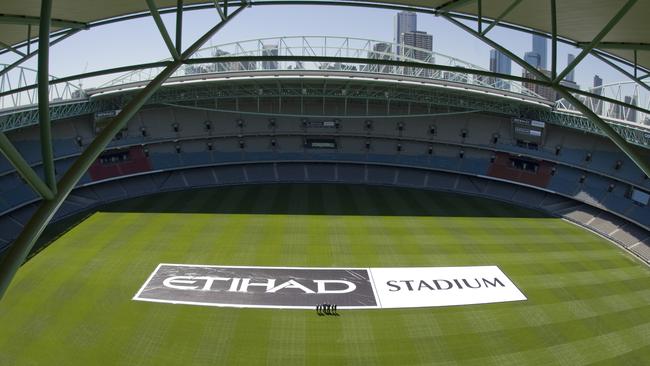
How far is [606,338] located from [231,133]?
110 feet

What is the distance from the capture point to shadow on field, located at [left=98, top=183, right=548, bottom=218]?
30.0 metres

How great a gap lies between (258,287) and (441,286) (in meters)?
9.05

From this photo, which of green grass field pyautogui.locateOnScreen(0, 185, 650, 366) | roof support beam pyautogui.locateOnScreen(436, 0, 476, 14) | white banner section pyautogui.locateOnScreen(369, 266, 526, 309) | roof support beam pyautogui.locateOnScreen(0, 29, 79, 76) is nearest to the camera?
roof support beam pyautogui.locateOnScreen(436, 0, 476, 14)

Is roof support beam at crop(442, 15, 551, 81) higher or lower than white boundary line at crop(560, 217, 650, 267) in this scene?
higher

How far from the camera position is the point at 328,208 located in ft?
99.9

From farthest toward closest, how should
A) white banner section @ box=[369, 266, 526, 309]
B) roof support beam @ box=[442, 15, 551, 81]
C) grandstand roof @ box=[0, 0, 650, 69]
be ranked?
white banner section @ box=[369, 266, 526, 309] < grandstand roof @ box=[0, 0, 650, 69] < roof support beam @ box=[442, 15, 551, 81]

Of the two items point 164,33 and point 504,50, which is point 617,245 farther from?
point 164,33

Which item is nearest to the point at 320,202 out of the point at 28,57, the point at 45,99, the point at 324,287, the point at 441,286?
the point at 324,287

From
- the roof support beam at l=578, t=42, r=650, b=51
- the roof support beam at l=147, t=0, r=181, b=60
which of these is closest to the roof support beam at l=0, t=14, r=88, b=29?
the roof support beam at l=147, t=0, r=181, b=60

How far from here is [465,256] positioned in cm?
2297

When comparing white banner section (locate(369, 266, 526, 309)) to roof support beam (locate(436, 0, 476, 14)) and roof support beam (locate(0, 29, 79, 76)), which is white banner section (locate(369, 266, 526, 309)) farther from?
roof support beam (locate(0, 29, 79, 76))

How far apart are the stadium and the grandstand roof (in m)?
0.08

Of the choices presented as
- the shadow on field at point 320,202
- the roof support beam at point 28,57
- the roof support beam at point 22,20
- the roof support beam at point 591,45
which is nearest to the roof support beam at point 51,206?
the roof support beam at point 22,20

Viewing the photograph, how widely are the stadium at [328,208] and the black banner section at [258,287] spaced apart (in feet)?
0.40
